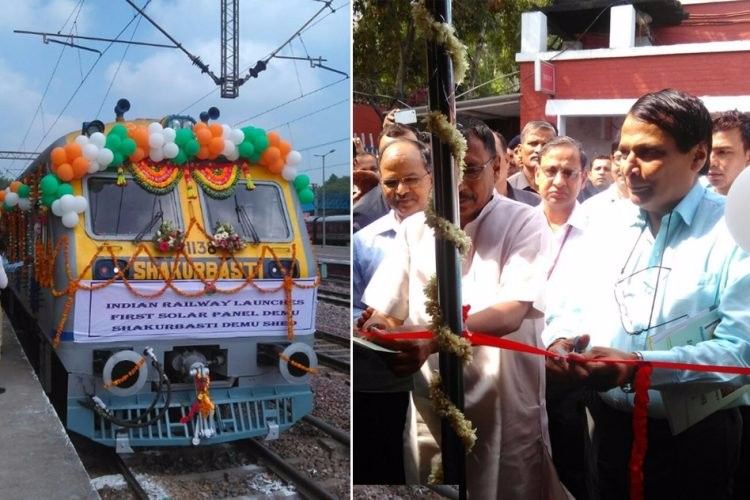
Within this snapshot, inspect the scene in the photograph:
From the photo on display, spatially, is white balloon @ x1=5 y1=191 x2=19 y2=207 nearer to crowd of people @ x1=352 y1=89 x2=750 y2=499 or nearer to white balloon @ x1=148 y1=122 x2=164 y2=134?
white balloon @ x1=148 y1=122 x2=164 y2=134

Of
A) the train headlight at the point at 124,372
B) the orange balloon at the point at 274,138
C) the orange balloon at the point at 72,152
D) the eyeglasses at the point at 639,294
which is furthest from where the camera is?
the orange balloon at the point at 274,138

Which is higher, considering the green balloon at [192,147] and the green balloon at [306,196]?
the green balloon at [192,147]

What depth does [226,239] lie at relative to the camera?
2496mm

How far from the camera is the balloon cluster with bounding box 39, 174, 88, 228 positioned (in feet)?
7.63

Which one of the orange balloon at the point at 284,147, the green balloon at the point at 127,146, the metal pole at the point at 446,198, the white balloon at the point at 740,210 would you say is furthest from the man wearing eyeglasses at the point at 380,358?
the white balloon at the point at 740,210

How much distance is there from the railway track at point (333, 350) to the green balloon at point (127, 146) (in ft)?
2.57

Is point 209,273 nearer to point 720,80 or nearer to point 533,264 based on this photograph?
point 533,264

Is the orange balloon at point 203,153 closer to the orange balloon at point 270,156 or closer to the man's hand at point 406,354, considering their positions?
the orange balloon at point 270,156

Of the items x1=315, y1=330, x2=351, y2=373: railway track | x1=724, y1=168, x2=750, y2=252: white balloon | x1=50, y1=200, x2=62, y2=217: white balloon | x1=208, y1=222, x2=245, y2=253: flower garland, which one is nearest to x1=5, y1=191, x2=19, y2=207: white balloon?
x1=50, y1=200, x2=62, y2=217: white balloon

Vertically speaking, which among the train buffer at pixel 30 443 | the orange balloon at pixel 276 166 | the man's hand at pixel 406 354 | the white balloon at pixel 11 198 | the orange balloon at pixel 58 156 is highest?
the orange balloon at pixel 58 156

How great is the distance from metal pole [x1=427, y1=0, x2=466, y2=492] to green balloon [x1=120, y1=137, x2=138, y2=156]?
0.86 metres

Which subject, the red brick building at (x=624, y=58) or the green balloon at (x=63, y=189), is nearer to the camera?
the red brick building at (x=624, y=58)

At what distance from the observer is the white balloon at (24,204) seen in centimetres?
234

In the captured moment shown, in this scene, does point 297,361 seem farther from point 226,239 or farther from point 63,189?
point 63,189
